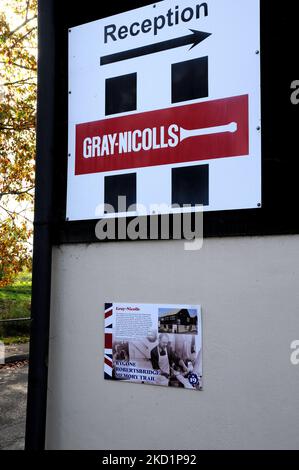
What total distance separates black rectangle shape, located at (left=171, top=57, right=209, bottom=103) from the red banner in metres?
0.06

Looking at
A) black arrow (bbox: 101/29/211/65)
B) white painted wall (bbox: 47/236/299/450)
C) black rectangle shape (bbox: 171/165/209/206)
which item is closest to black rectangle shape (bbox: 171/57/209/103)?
black arrow (bbox: 101/29/211/65)

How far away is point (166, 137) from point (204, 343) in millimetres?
1158

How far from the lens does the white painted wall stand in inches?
86.0

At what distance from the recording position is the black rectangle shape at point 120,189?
2639 millimetres

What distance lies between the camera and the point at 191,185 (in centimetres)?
248

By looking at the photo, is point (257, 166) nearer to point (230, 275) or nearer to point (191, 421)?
point (230, 275)

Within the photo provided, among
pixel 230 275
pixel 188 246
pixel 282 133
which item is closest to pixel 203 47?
pixel 282 133

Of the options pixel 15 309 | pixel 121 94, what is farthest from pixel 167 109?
pixel 15 309

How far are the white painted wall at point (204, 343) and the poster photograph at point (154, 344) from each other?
5 centimetres

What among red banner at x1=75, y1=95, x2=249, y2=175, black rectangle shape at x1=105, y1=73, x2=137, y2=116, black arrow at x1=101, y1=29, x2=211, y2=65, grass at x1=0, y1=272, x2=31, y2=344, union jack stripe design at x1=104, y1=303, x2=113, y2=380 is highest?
black arrow at x1=101, y1=29, x2=211, y2=65

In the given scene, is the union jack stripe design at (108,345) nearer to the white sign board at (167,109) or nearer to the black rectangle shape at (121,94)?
the white sign board at (167,109)

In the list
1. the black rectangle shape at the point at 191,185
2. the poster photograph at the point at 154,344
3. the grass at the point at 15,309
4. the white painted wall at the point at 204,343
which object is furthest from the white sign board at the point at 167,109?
the grass at the point at 15,309

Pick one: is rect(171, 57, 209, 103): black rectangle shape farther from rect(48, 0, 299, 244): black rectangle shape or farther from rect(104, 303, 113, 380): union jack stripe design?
rect(104, 303, 113, 380): union jack stripe design

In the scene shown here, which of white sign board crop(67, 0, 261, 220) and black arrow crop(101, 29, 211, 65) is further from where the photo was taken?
black arrow crop(101, 29, 211, 65)
